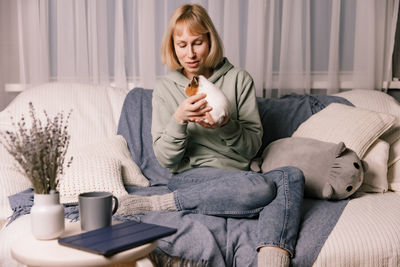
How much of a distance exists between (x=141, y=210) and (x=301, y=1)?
1.55m

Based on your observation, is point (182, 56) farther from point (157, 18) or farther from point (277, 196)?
point (157, 18)

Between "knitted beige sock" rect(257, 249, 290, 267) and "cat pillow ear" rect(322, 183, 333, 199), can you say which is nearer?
"knitted beige sock" rect(257, 249, 290, 267)

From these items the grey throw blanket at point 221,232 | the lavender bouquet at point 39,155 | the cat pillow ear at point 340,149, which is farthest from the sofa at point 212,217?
the lavender bouquet at point 39,155

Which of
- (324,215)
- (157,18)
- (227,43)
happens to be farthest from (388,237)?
(157,18)

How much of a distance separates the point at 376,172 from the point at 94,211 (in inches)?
47.3

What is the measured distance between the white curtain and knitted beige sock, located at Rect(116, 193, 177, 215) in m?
1.11

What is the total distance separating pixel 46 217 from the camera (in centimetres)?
102

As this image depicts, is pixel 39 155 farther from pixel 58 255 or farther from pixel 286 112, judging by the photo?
pixel 286 112

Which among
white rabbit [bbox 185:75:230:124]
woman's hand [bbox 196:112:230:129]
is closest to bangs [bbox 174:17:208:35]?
white rabbit [bbox 185:75:230:124]

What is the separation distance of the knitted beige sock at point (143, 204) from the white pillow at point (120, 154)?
422 millimetres

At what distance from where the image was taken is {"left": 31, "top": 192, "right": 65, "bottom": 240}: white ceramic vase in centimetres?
102

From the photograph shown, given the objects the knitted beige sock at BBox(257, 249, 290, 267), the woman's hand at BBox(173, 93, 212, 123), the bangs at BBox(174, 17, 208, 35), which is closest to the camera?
the knitted beige sock at BBox(257, 249, 290, 267)

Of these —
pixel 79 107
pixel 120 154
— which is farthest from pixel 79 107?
pixel 120 154

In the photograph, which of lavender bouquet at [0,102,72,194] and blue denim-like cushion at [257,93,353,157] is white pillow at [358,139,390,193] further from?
lavender bouquet at [0,102,72,194]
